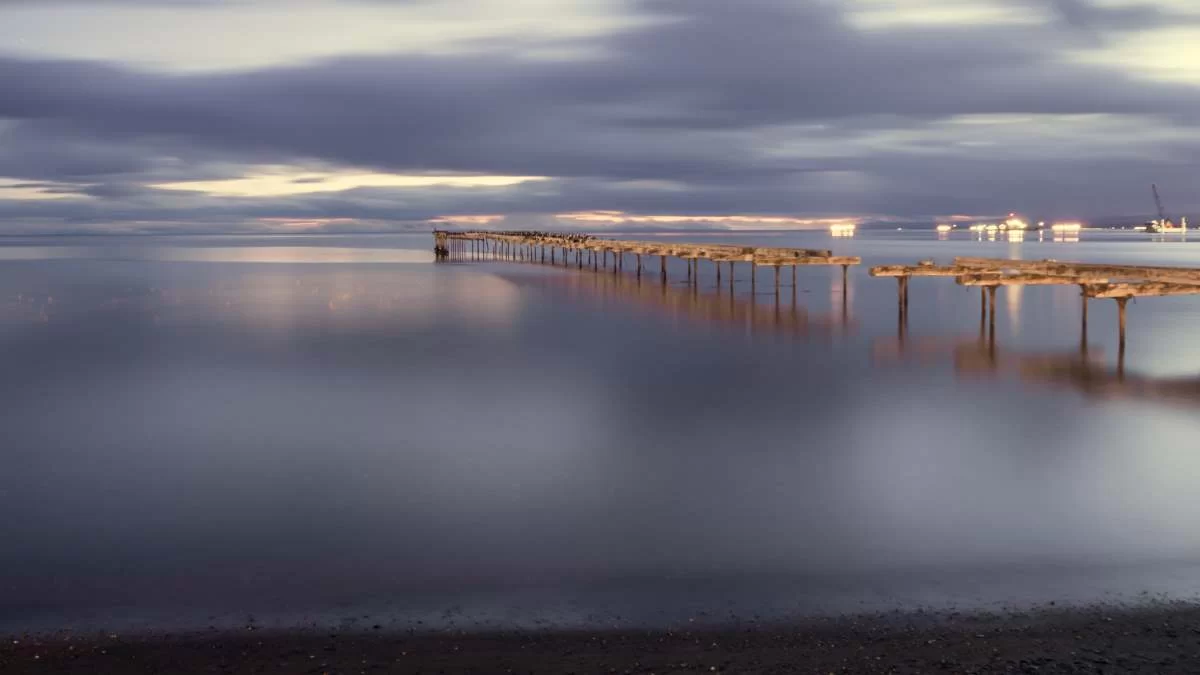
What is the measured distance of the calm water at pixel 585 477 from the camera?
10.4m

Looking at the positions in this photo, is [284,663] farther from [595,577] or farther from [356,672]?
[595,577]

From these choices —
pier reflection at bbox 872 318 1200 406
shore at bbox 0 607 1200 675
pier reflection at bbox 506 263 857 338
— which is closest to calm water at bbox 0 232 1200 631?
pier reflection at bbox 872 318 1200 406

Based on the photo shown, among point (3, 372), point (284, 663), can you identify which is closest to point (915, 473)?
point (284, 663)

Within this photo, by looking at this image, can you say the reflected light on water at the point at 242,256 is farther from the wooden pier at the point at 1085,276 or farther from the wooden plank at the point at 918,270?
the wooden pier at the point at 1085,276

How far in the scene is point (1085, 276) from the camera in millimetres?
28203

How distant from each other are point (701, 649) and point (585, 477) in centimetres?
652

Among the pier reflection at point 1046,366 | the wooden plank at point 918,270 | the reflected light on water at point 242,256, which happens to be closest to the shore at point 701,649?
the pier reflection at point 1046,366

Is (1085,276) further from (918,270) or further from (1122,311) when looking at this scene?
(918,270)

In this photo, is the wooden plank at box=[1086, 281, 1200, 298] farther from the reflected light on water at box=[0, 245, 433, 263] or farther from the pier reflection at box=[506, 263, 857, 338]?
the reflected light on water at box=[0, 245, 433, 263]

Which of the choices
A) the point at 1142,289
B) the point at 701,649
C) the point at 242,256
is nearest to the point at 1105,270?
the point at 1142,289

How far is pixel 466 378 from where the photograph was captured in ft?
83.5

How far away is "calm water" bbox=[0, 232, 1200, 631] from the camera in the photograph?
1041 centimetres

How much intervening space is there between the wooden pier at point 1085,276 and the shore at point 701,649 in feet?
57.8

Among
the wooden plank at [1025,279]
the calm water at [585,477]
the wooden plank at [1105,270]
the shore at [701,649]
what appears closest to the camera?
the shore at [701,649]
